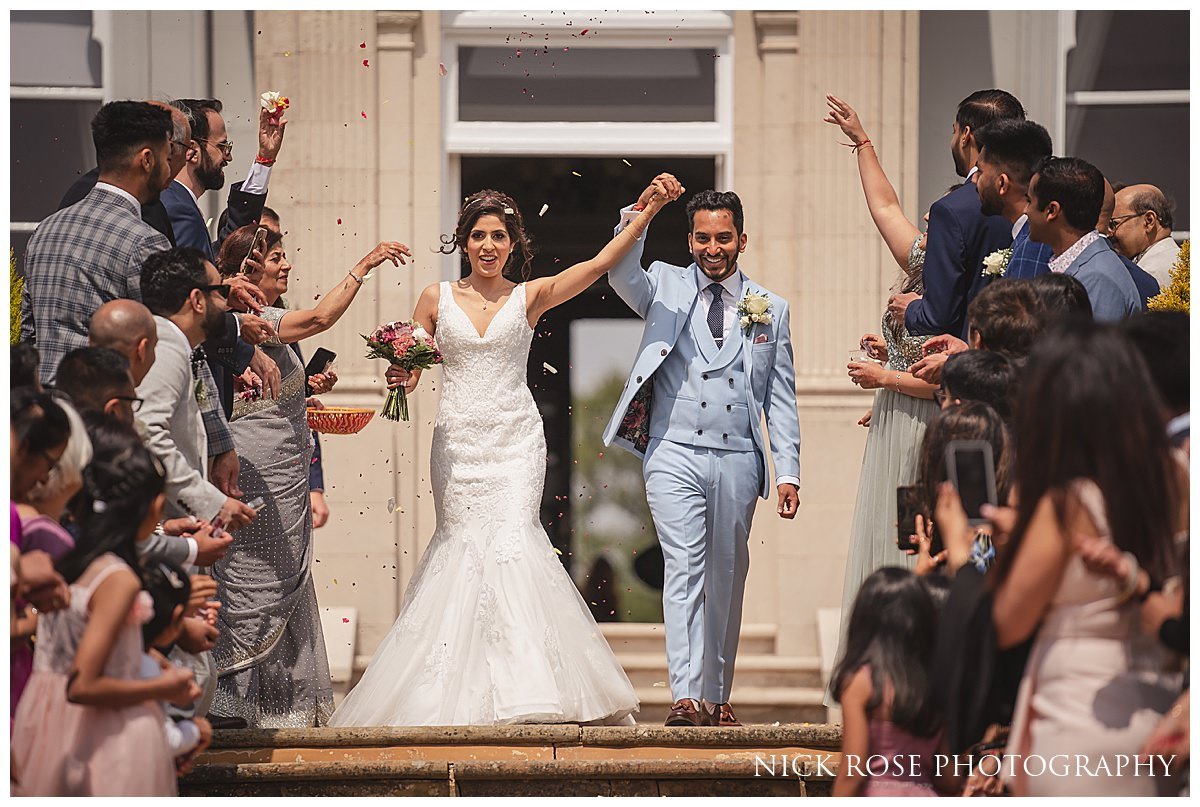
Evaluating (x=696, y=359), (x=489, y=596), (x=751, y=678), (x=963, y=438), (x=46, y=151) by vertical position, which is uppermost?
(x=46, y=151)

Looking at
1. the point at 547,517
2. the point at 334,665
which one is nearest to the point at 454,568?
the point at 334,665

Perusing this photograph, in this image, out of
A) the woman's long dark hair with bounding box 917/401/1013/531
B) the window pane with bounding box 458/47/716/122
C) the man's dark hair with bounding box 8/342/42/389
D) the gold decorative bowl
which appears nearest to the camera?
the woman's long dark hair with bounding box 917/401/1013/531

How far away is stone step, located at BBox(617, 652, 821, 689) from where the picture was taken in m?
9.91

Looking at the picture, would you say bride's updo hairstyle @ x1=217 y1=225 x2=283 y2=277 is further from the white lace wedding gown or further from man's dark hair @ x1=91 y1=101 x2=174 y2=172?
man's dark hair @ x1=91 y1=101 x2=174 y2=172

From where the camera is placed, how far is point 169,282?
19.0 feet

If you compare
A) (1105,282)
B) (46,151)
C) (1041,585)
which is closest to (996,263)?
(1105,282)

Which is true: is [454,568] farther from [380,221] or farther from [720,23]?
[720,23]

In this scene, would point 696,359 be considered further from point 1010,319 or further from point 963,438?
point 963,438

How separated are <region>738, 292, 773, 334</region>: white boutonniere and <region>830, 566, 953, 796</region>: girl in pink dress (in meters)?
3.00

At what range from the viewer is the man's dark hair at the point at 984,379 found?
5.04 metres

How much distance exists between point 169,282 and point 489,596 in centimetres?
204

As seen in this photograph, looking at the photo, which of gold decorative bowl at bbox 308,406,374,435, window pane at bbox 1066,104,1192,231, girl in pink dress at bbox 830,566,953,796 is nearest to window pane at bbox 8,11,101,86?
gold decorative bowl at bbox 308,406,374,435

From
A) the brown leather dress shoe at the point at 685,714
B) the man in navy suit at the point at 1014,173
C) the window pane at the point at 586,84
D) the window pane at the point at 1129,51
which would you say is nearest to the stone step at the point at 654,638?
the window pane at the point at 586,84

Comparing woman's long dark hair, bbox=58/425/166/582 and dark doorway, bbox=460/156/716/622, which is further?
dark doorway, bbox=460/156/716/622
